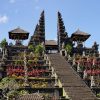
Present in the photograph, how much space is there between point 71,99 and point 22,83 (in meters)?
6.02

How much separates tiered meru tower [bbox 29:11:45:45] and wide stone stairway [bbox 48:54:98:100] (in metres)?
18.8

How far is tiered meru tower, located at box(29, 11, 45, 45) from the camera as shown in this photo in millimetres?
68506

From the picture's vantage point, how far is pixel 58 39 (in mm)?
71375

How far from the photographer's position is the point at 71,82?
4025cm

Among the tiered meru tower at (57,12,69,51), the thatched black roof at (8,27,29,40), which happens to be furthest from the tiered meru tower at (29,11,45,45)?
the tiered meru tower at (57,12,69,51)

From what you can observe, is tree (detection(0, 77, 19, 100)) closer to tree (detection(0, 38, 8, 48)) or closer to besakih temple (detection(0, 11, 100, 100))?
besakih temple (detection(0, 11, 100, 100))

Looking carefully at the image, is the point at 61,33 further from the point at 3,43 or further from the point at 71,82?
the point at 71,82

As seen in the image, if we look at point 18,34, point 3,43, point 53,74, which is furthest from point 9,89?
point 18,34

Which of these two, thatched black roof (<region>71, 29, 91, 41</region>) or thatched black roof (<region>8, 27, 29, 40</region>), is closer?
thatched black roof (<region>8, 27, 29, 40</region>)

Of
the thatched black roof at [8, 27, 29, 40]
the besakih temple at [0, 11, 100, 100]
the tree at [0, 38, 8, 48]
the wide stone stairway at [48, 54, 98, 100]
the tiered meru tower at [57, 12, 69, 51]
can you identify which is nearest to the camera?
the wide stone stairway at [48, 54, 98, 100]

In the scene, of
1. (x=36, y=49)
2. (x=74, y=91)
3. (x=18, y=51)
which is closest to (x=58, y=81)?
(x=74, y=91)

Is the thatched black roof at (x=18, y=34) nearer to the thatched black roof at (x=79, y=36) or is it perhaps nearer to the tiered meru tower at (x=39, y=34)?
the tiered meru tower at (x=39, y=34)

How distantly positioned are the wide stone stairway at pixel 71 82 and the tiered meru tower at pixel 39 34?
739 inches

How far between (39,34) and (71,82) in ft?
100
